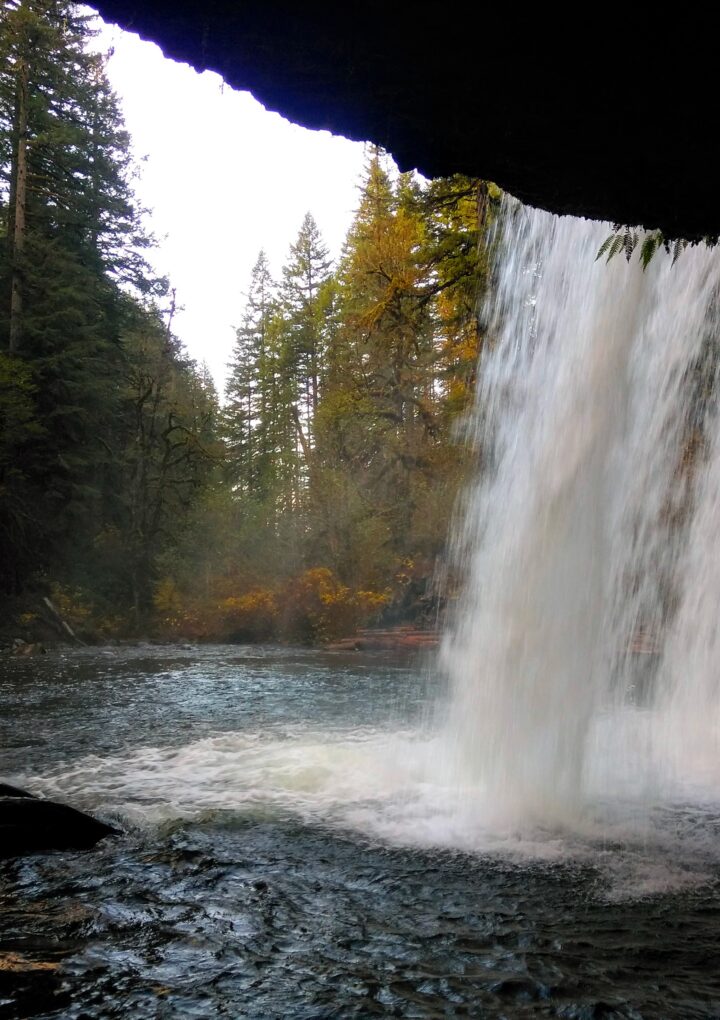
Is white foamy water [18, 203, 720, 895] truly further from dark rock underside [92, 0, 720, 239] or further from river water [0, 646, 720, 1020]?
dark rock underside [92, 0, 720, 239]

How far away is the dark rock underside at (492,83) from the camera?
10.00 feet

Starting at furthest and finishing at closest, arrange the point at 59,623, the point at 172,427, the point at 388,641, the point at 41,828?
the point at 172,427 → the point at 59,623 → the point at 388,641 → the point at 41,828

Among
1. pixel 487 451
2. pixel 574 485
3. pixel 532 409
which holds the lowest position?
pixel 574 485

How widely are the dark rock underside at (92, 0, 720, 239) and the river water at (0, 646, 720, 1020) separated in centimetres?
351

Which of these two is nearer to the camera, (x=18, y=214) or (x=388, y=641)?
(x=388, y=641)

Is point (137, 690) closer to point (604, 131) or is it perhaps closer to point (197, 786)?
point (197, 786)

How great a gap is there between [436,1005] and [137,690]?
34.3 feet

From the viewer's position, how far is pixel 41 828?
16.9 ft

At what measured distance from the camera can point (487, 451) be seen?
67.9ft

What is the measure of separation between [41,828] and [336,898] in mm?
2001

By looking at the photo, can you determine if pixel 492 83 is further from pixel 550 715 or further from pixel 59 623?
pixel 59 623

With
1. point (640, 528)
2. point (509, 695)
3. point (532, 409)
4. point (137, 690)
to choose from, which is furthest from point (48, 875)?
point (640, 528)

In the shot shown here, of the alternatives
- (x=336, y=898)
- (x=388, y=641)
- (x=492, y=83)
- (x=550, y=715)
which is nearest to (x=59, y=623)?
(x=388, y=641)

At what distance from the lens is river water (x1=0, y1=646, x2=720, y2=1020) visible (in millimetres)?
3309
